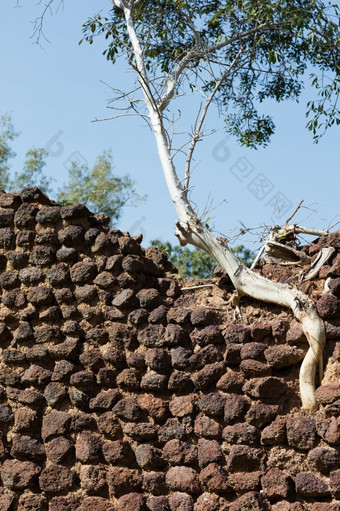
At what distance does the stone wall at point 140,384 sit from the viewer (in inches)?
191

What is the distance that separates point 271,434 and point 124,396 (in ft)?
3.82

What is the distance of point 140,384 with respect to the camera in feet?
18.0

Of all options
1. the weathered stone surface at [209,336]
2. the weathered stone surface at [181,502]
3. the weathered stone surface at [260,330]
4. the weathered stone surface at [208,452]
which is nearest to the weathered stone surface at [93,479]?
the weathered stone surface at [181,502]

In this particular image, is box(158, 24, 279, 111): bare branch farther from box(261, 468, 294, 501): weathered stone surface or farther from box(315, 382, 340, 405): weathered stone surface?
box(261, 468, 294, 501): weathered stone surface

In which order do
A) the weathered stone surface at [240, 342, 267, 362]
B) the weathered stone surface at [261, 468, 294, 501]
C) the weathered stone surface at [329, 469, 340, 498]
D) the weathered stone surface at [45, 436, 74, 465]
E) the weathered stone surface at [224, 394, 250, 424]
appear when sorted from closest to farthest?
the weathered stone surface at [329, 469, 340, 498]
the weathered stone surface at [261, 468, 294, 501]
the weathered stone surface at [224, 394, 250, 424]
the weathered stone surface at [240, 342, 267, 362]
the weathered stone surface at [45, 436, 74, 465]

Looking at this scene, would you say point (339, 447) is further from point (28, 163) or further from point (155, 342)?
point (28, 163)

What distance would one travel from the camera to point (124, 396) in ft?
18.1

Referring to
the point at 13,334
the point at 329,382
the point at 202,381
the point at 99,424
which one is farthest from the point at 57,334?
the point at 329,382

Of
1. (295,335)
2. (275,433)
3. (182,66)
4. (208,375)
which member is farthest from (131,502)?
(182,66)

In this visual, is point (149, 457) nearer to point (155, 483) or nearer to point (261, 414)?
point (155, 483)

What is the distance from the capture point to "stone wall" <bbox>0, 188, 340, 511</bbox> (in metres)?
4.86

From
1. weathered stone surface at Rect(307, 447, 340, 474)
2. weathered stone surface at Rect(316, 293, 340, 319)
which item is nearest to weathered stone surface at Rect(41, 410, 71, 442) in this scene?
weathered stone surface at Rect(307, 447, 340, 474)

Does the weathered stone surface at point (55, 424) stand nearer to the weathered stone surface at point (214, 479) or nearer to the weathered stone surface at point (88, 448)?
the weathered stone surface at point (88, 448)

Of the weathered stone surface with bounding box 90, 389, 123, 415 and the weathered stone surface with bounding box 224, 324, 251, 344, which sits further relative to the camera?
the weathered stone surface with bounding box 90, 389, 123, 415
